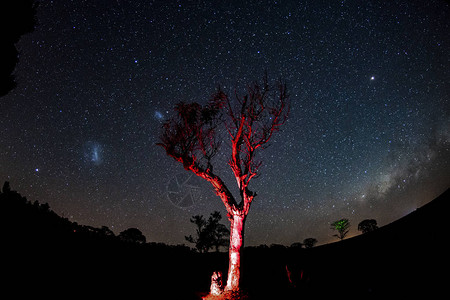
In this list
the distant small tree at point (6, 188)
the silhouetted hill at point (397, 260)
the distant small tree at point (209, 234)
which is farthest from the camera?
the distant small tree at point (209, 234)

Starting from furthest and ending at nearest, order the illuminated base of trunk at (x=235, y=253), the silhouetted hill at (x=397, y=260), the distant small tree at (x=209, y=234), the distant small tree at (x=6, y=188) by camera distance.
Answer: the distant small tree at (x=209, y=234)
the distant small tree at (x=6, y=188)
the illuminated base of trunk at (x=235, y=253)
the silhouetted hill at (x=397, y=260)

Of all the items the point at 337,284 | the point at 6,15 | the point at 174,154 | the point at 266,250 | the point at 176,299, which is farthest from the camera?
the point at 266,250

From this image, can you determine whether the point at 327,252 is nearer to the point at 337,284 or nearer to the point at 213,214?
the point at 337,284

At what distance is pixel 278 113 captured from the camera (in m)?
10.0

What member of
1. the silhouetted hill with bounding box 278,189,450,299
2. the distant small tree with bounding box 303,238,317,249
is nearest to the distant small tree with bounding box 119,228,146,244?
the silhouetted hill with bounding box 278,189,450,299

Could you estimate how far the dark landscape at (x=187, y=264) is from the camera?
353 cm

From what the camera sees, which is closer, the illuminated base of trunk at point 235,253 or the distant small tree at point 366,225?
the illuminated base of trunk at point 235,253

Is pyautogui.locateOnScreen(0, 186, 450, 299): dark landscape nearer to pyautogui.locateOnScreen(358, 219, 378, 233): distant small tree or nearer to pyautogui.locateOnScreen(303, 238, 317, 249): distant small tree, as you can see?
pyautogui.locateOnScreen(358, 219, 378, 233): distant small tree

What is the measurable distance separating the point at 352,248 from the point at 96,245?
1049 centimetres

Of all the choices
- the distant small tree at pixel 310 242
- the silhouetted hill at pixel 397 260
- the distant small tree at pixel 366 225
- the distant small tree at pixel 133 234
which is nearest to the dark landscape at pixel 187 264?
the silhouetted hill at pixel 397 260

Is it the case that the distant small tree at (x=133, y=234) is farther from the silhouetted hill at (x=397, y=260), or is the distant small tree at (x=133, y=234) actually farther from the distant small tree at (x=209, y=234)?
the silhouetted hill at (x=397, y=260)

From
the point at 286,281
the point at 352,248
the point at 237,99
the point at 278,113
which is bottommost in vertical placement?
the point at 286,281

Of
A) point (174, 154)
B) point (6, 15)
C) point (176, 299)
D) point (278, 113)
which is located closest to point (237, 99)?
point (278, 113)

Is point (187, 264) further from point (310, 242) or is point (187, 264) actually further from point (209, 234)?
point (310, 242)
